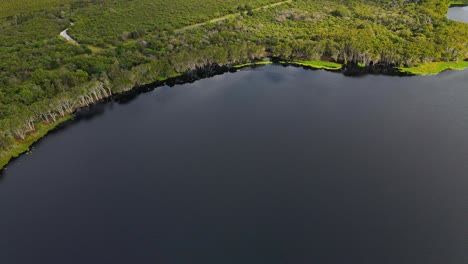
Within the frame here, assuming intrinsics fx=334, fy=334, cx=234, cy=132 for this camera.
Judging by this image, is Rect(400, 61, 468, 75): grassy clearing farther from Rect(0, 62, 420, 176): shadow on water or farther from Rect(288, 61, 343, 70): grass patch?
Rect(288, 61, 343, 70): grass patch

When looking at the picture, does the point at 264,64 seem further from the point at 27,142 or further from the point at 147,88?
the point at 27,142

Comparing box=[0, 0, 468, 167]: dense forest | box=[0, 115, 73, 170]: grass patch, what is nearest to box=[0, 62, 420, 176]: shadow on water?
box=[0, 115, 73, 170]: grass patch

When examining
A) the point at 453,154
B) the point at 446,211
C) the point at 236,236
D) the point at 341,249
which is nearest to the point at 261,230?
the point at 236,236

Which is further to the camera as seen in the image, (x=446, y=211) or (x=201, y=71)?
(x=201, y=71)

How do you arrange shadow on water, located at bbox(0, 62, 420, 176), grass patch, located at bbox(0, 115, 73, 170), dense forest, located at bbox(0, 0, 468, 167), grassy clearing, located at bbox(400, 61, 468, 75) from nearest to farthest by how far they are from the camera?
1. grass patch, located at bbox(0, 115, 73, 170)
2. shadow on water, located at bbox(0, 62, 420, 176)
3. dense forest, located at bbox(0, 0, 468, 167)
4. grassy clearing, located at bbox(400, 61, 468, 75)

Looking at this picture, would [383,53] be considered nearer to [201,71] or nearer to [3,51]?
[201,71]

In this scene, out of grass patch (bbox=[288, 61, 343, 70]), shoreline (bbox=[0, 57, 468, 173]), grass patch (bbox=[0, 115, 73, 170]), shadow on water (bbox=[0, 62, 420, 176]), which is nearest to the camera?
grass patch (bbox=[0, 115, 73, 170])

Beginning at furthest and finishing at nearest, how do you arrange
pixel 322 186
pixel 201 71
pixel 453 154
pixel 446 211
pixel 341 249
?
pixel 201 71 → pixel 453 154 → pixel 322 186 → pixel 446 211 → pixel 341 249
